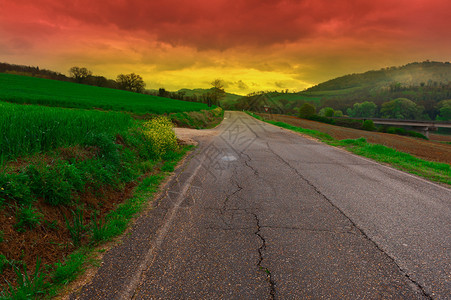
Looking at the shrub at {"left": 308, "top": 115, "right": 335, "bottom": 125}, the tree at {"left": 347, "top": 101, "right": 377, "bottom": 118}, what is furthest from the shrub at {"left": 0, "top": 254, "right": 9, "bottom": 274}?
the tree at {"left": 347, "top": 101, "right": 377, "bottom": 118}

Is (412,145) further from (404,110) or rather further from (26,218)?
(404,110)

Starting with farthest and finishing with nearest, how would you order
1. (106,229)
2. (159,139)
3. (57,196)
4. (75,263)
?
(159,139) → (57,196) → (106,229) → (75,263)

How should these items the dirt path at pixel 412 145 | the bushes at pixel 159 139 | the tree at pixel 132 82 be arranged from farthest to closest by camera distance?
the tree at pixel 132 82, the dirt path at pixel 412 145, the bushes at pixel 159 139

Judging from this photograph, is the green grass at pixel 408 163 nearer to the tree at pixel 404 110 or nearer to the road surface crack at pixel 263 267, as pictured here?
the road surface crack at pixel 263 267

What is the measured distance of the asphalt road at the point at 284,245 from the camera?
86.7 inches

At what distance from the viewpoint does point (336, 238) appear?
10.3 feet

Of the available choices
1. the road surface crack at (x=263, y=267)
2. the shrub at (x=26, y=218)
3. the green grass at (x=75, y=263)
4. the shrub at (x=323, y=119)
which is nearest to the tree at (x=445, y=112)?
the shrub at (x=323, y=119)

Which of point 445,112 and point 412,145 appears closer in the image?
point 412,145

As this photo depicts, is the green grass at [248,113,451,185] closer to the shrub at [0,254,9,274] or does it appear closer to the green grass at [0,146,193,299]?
the green grass at [0,146,193,299]

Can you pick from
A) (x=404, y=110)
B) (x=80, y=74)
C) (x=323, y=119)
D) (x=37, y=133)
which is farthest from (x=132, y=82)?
(x=404, y=110)

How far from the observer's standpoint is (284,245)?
9.62 ft

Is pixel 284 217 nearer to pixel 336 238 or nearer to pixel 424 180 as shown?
pixel 336 238

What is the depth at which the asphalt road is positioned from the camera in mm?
2201

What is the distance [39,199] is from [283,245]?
356cm
